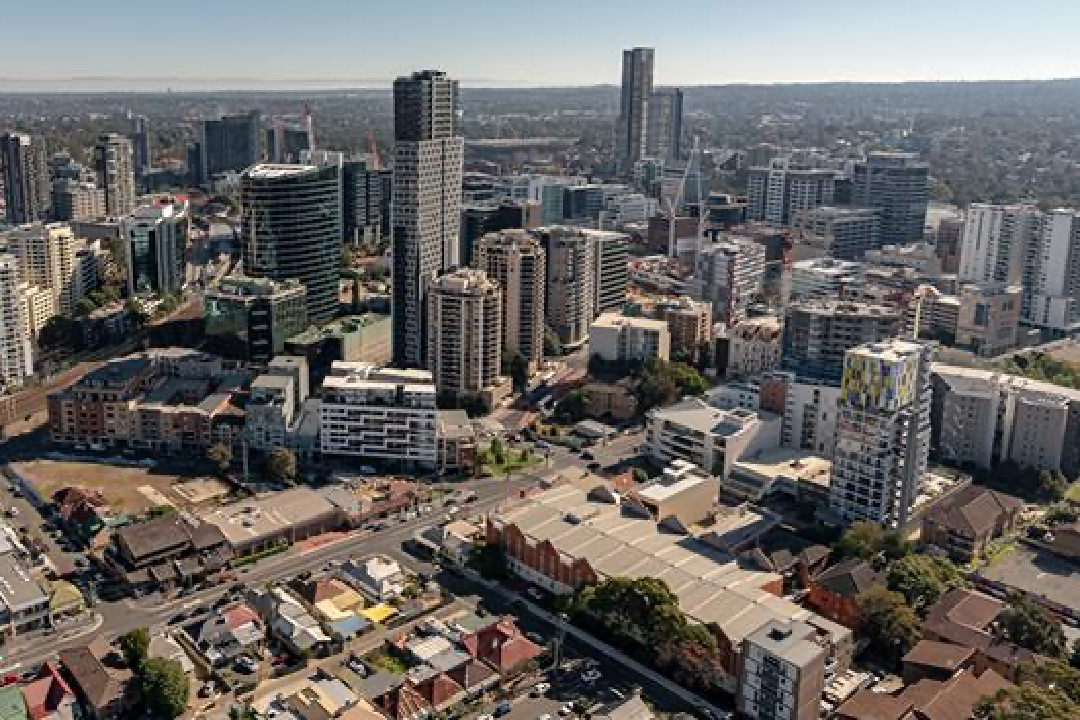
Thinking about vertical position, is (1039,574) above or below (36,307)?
below

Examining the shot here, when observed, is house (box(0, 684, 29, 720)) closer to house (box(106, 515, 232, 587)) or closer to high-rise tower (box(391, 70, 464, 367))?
house (box(106, 515, 232, 587))

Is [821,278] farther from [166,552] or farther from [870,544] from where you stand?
[166,552]

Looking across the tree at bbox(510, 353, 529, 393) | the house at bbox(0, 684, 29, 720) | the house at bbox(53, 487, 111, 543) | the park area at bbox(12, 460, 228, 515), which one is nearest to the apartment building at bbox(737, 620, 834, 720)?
the house at bbox(0, 684, 29, 720)

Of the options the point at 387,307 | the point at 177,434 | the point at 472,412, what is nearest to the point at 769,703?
the point at 472,412

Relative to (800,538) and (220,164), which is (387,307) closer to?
(800,538)

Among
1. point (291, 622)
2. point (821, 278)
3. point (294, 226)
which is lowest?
point (291, 622)

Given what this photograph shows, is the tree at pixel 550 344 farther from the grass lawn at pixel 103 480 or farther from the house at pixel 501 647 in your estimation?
the house at pixel 501 647

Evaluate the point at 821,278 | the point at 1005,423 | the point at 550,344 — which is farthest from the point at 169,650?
the point at 821,278
